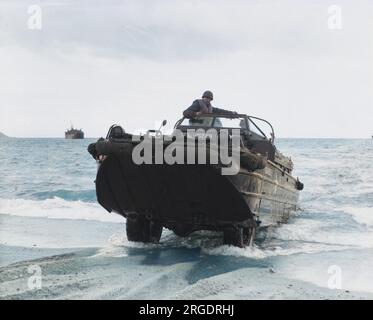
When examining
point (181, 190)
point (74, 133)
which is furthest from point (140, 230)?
point (74, 133)

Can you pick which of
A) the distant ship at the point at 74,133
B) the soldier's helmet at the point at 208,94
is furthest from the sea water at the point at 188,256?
the distant ship at the point at 74,133

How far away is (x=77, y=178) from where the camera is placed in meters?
23.3

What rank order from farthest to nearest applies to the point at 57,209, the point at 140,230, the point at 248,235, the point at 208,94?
the point at 57,209, the point at 208,94, the point at 140,230, the point at 248,235

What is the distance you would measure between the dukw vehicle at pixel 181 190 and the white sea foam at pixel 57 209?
5008 mm

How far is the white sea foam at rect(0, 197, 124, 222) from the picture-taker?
43.3 ft

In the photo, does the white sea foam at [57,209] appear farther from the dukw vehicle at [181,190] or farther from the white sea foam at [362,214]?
the white sea foam at [362,214]

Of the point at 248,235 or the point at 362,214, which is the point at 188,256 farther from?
the point at 362,214

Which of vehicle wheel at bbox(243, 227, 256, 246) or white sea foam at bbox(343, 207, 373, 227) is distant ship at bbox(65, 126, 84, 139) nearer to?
white sea foam at bbox(343, 207, 373, 227)

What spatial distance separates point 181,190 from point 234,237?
1231 mm

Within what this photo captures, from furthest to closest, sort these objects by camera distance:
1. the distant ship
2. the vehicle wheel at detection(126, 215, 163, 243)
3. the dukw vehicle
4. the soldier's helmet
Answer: the distant ship → the soldier's helmet → the vehicle wheel at detection(126, 215, 163, 243) → the dukw vehicle

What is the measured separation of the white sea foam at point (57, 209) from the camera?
1319 cm

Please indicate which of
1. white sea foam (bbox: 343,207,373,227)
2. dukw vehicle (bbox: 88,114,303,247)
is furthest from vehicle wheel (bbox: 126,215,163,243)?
white sea foam (bbox: 343,207,373,227)

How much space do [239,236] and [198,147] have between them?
1742 millimetres

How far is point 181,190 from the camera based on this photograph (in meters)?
6.82
